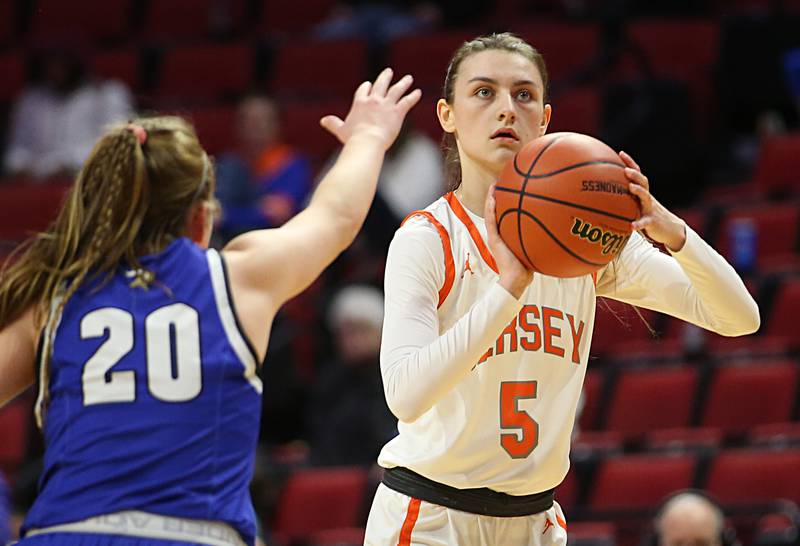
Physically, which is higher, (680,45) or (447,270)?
(680,45)

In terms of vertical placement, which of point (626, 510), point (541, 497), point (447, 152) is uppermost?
point (447, 152)

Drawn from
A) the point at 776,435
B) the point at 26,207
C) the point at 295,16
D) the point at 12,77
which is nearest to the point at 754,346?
the point at 776,435

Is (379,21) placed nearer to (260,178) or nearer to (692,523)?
(260,178)

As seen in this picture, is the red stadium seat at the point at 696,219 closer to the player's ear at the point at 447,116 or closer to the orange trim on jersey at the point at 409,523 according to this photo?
the player's ear at the point at 447,116

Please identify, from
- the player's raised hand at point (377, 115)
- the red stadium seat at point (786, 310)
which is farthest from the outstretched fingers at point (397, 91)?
the red stadium seat at point (786, 310)

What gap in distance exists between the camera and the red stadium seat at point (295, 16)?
1263cm

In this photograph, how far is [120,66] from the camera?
1195 cm

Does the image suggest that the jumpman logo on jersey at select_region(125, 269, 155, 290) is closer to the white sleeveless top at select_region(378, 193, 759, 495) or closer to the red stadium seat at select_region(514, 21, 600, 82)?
the white sleeveless top at select_region(378, 193, 759, 495)

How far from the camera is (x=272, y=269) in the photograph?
2.94 meters

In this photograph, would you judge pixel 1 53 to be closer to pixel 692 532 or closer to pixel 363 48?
pixel 363 48

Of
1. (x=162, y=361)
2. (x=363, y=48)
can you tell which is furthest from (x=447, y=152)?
(x=363, y=48)

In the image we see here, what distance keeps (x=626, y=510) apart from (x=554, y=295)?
3.39m

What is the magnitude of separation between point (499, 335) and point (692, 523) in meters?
2.90

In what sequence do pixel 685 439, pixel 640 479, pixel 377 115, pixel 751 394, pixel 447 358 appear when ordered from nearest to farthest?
pixel 447 358
pixel 377 115
pixel 640 479
pixel 685 439
pixel 751 394
